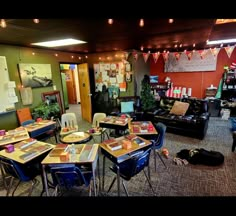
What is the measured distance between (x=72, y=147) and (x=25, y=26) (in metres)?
2.07

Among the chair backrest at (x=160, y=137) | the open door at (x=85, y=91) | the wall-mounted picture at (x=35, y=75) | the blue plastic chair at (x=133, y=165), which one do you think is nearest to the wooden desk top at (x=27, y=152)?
the blue plastic chair at (x=133, y=165)

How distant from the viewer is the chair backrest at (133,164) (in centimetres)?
208

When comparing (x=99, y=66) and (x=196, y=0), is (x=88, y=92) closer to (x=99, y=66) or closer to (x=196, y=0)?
(x=99, y=66)

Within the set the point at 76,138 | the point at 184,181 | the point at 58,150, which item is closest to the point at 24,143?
the point at 58,150

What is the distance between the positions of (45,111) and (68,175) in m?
3.16

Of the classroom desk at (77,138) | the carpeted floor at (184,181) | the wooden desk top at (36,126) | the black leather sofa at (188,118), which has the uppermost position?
the wooden desk top at (36,126)

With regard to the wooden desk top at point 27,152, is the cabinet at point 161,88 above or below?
above

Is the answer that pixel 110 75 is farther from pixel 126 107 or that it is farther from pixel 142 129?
pixel 142 129

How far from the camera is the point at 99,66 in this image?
6.32 meters

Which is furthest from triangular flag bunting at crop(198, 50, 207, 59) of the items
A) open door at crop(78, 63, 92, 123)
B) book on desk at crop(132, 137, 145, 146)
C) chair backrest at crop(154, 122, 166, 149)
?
book on desk at crop(132, 137, 145, 146)

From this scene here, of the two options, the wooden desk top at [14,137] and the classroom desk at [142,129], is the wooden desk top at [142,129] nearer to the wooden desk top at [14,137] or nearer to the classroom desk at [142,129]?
the classroom desk at [142,129]

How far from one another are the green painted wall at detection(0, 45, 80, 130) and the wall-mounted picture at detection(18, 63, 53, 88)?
10 cm

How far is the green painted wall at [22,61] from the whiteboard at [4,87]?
0.39 ft
